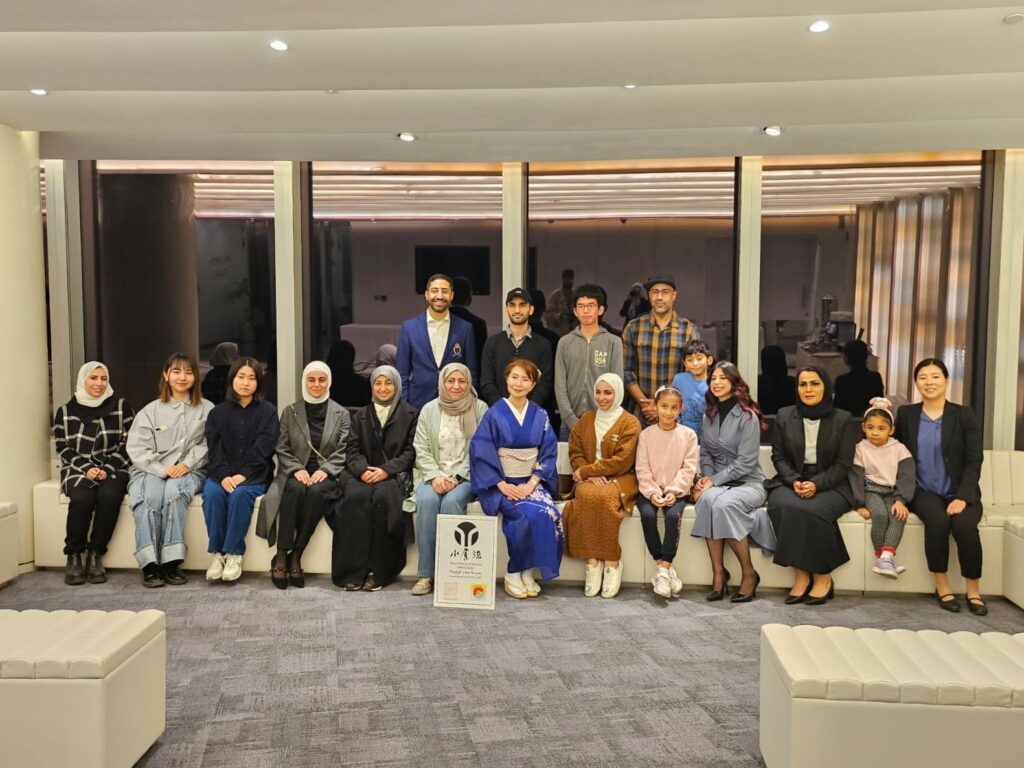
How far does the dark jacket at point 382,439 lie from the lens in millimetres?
6113

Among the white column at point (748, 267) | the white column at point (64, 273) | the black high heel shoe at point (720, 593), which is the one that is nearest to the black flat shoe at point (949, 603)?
the black high heel shoe at point (720, 593)

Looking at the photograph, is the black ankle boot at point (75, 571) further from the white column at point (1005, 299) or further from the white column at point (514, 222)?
the white column at point (1005, 299)

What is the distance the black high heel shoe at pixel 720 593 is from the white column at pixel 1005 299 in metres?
2.52

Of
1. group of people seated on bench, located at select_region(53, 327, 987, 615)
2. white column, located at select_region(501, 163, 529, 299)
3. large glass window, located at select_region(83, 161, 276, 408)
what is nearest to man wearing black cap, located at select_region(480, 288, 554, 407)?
group of people seated on bench, located at select_region(53, 327, 987, 615)

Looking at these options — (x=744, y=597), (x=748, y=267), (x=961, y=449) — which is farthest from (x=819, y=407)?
(x=748, y=267)

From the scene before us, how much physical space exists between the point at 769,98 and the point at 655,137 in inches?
41.6

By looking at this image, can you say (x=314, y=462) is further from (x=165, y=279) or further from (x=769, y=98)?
(x=769, y=98)

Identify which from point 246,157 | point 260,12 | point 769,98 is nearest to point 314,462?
point 246,157

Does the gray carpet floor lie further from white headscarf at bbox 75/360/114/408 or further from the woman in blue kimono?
white headscarf at bbox 75/360/114/408

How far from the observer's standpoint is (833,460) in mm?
5762

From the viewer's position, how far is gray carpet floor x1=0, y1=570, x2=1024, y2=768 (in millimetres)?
3582

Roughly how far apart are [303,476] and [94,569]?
140 centimetres

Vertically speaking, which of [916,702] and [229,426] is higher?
[229,426]

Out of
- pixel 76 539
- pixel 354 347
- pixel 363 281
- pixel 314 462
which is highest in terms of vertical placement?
pixel 363 281
